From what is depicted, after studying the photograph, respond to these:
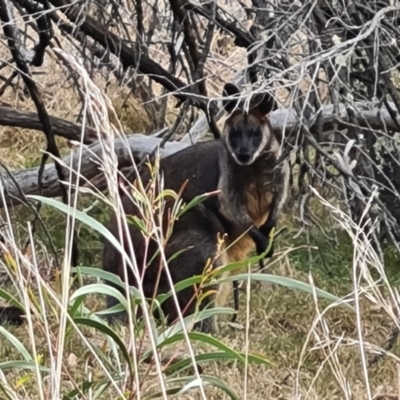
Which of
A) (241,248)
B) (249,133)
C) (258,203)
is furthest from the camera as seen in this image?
(258,203)

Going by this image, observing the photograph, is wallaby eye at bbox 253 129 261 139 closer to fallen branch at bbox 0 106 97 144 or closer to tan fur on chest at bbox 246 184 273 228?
tan fur on chest at bbox 246 184 273 228

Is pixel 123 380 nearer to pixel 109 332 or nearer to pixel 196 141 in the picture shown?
pixel 109 332

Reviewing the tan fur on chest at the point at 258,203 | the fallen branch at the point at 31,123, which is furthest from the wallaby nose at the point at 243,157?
the fallen branch at the point at 31,123

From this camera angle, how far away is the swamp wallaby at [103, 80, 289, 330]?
18.2 feet

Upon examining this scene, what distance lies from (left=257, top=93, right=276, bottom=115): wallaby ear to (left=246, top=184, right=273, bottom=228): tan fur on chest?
1.62 feet

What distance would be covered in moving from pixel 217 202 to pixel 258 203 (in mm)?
245

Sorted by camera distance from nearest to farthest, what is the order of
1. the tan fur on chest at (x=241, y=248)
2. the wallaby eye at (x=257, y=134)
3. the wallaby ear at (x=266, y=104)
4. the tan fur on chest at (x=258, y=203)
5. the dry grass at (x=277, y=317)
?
the dry grass at (x=277, y=317)
the wallaby ear at (x=266, y=104)
the wallaby eye at (x=257, y=134)
the tan fur on chest at (x=241, y=248)
the tan fur on chest at (x=258, y=203)

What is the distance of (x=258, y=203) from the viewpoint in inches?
228

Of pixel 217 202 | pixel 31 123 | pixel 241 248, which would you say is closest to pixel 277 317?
pixel 241 248

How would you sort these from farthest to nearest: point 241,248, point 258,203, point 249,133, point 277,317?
point 258,203 → point 241,248 → point 249,133 → point 277,317

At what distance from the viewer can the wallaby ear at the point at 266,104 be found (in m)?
5.29

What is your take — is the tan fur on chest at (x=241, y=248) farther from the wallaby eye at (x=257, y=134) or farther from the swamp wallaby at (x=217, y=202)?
the wallaby eye at (x=257, y=134)

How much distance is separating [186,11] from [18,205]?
2.17 metres

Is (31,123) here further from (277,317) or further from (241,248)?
(277,317)
